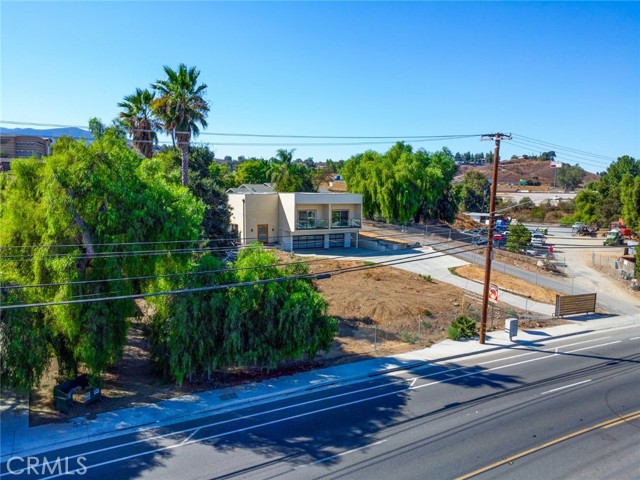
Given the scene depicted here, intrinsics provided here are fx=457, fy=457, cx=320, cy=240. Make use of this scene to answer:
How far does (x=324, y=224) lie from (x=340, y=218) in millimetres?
2799

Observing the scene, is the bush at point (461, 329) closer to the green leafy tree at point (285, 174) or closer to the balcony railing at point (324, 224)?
the balcony railing at point (324, 224)

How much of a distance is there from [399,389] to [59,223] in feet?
43.5

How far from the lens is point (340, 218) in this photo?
4750 centimetres

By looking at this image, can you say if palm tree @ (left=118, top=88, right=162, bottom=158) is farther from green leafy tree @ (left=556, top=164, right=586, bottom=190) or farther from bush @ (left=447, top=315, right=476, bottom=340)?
green leafy tree @ (left=556, top=164, right=586, bottom=190)

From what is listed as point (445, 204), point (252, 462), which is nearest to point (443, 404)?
point (252, 462)

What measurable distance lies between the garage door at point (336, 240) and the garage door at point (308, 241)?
1084 millimetres

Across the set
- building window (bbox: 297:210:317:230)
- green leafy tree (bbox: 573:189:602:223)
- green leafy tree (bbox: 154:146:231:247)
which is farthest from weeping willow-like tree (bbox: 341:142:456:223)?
green leafy tree (bbox: 573:189:602:223)

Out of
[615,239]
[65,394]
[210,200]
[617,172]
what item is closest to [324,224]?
[210,200]

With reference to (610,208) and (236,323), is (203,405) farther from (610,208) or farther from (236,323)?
(610,208)

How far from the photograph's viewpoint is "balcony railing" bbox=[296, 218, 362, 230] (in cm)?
4400

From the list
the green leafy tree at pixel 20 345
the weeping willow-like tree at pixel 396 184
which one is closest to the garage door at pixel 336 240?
the weeping willow-like tree at pixel 396 184

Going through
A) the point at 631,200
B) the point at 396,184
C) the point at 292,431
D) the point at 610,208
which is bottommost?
the point at 292,431

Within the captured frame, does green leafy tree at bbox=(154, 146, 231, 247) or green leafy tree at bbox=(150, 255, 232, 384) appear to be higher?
green leafy tree at bbox=(154, 146, 231, 247)

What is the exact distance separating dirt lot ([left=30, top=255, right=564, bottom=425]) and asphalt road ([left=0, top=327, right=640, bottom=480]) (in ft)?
8.45
